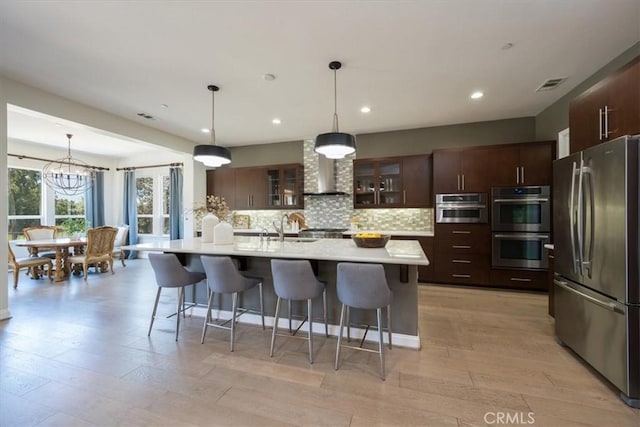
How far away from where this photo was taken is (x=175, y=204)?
23.2 feet

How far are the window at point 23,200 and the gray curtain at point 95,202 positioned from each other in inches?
34.8

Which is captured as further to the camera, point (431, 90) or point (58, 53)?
point (431, 90)

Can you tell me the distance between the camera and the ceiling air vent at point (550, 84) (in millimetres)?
3377

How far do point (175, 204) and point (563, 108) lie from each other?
7899 mm

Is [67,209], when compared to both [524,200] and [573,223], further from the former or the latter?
[524,200]

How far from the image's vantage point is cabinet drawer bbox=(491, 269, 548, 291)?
420 centimetres

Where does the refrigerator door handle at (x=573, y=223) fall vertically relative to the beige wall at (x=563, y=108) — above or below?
below

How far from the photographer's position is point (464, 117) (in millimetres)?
4680

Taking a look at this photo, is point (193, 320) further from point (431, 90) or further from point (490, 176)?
point (490, 176)

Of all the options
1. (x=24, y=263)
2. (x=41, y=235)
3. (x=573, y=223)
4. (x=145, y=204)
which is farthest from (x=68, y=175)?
(x=573, y=223)

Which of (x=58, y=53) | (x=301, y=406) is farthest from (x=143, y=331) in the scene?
(x=58, y=53)

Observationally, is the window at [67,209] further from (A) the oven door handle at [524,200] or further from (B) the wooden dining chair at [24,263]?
(A) the oven door handle at [524,200]

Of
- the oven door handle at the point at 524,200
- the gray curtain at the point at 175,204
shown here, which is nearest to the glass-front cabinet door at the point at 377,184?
the oven door handle at the point at 524,200

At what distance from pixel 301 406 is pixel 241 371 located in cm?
65
